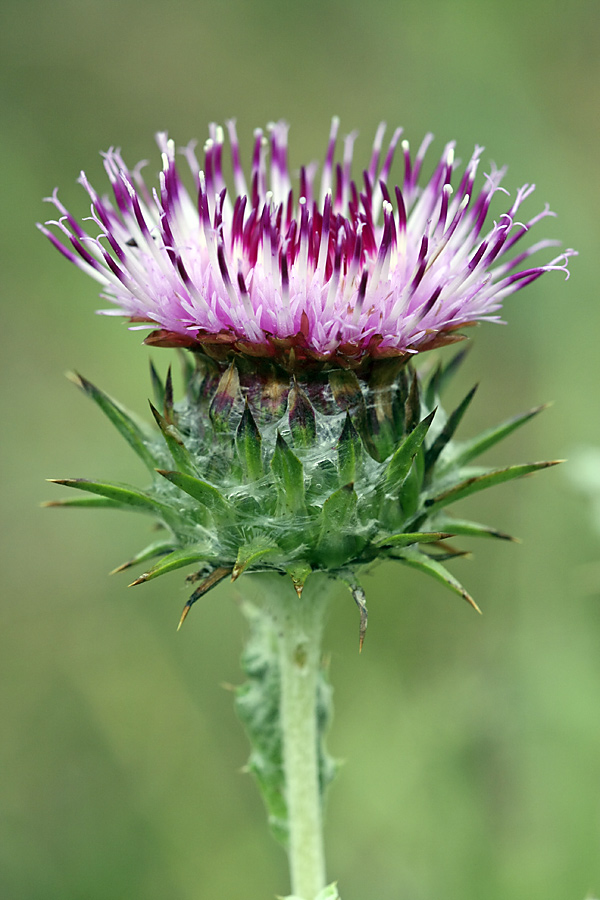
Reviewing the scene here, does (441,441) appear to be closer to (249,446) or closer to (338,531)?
(338,531)

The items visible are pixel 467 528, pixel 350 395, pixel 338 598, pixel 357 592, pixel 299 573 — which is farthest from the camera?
pixel 338 598

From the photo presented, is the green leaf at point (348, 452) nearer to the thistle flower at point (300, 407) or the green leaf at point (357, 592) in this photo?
the thistle flower at point (300, 407)

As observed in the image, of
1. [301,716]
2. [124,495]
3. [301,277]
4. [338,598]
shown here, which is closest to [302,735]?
[301,716]

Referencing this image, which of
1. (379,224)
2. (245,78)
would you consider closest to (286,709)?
(379,224)

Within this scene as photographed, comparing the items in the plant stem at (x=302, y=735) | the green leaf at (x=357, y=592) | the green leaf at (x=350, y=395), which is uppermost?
the green leaf at (x=350, y=395)

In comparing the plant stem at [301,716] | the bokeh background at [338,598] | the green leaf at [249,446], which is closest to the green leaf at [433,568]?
the plant stem at [301,716]

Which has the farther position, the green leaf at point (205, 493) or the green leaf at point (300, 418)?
the green leaf at point (300, 418)

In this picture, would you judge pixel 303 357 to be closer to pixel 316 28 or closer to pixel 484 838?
pixel 484 838

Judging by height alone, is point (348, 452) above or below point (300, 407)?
below
